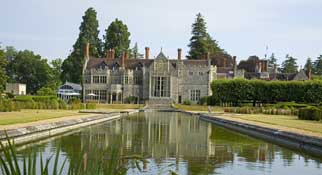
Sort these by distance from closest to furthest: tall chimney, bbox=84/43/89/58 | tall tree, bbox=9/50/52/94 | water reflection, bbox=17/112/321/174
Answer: water reflection, bbox=17/112/321/174 < tall chimney, bbox=84/43/89/58 < tall tree, bbox=9/50/52/94

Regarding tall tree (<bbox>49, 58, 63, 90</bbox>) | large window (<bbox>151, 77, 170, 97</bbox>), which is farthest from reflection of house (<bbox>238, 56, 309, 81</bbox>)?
tall tree (<bbox>49, 58, 63, 90</bbox>)

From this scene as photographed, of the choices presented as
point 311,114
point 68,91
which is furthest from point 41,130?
point 68,91

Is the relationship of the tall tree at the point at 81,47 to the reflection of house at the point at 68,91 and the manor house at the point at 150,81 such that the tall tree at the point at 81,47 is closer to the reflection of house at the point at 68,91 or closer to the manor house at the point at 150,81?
the reflection of house at the point at 68,91

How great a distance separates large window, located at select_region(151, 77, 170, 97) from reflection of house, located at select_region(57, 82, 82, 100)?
509 inches

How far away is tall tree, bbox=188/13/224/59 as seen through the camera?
93.3 m

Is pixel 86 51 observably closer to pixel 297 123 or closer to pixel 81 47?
pixel 81 47

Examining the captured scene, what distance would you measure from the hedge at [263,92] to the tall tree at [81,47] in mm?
26478

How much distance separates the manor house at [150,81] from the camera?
72.8 metres

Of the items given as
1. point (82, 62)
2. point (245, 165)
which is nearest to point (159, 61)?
point (82, 62)

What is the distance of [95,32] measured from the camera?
271 feet

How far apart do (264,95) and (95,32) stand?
111 feet

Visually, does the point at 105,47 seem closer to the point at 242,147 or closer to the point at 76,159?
the point at 242,147

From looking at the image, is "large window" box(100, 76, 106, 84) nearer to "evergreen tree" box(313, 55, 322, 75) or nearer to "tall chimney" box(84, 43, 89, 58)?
"tall chimney" box(84, 43, 89, 58)

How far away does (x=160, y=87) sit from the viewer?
72750 mm
